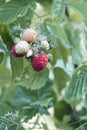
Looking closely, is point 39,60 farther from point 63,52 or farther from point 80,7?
point 63,52

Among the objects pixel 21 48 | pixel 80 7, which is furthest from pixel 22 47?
pixel 80 7

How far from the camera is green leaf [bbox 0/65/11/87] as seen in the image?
1.52 m

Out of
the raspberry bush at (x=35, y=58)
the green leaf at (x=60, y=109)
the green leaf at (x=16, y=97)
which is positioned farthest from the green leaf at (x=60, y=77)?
the green leaf at (x=60, y=109)

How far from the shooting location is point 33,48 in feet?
3.74

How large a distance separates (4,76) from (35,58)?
1.39ft

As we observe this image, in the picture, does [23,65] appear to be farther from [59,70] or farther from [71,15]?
[71,15]

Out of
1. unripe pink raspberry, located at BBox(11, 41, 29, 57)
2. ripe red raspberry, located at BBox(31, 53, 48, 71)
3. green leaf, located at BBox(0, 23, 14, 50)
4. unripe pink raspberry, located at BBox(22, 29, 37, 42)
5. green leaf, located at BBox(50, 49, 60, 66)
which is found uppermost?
green leaf, located at BBox(50, 49, 60, 66)

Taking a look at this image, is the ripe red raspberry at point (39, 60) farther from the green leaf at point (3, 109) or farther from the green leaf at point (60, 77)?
the green leaf at point (60, 77)

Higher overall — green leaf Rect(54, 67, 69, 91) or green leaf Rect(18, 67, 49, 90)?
green leaf Rect(54, 67, 69, 91)

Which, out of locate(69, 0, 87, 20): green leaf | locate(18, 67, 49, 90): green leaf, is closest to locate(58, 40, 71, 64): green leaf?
locate(18, 67, 49, 90): green leaf

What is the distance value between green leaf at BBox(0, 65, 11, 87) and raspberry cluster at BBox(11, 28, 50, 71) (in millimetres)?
358

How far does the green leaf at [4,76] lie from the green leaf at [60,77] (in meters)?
0.17

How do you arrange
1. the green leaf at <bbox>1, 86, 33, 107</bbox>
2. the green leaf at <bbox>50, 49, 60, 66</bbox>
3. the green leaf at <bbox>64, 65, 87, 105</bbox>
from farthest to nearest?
1. the green leaf at <bbox>1, 86, 33, 107</bbox>
2. the green leaf at <bbox>50, 49, 60, 66</bbox>
3. the green leaf at <bbox>64, 65, 87, 105</bbox>

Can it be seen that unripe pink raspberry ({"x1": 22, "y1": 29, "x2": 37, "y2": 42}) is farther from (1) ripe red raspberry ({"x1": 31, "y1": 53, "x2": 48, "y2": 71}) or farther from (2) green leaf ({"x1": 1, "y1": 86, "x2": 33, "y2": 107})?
(2) green leaf ({"x1": 1, "y1": 86, "x2": 33, "y2": 107})
